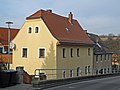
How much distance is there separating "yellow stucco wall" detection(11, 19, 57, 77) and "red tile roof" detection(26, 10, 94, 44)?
90cm

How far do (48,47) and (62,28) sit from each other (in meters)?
6.03

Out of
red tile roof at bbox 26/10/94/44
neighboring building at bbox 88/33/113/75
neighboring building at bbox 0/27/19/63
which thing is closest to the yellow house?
red tile roof at bbox 26/10/94/44

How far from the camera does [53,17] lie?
49.6 metres

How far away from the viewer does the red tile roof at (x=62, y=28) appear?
150ft

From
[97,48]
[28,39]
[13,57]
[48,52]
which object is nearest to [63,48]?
[48,52]

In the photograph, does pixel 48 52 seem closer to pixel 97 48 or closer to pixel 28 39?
pixel 28 39

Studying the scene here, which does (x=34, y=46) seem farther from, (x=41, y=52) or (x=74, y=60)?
(x=74, y=60)

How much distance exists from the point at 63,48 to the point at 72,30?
26.9ft

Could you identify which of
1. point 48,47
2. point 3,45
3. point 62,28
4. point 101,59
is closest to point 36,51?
point 48,47

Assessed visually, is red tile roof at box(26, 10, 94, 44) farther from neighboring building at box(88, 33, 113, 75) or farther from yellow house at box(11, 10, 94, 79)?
neighboring building at box(88, 33, 113, 75)

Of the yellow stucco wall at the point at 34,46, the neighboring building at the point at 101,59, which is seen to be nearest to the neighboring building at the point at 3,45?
the yellow stucco wall at the point at 34,46

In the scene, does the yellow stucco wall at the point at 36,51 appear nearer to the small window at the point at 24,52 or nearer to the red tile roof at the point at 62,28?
the small window at the point at 24,52

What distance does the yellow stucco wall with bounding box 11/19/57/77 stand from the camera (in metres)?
44.7

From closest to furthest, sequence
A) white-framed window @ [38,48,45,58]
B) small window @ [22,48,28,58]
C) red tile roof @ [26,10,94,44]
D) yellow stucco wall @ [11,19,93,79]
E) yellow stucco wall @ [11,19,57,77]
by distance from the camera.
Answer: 1. yellow stucco wall @ [11,19,93,79]
2. yellow stucco wall @ [11,19,57,77]
3. white-framed window @ [38,48,45,58]
4. red tile roof @ [26,10,94,44]
5. small window @ [22,48,28,58]
